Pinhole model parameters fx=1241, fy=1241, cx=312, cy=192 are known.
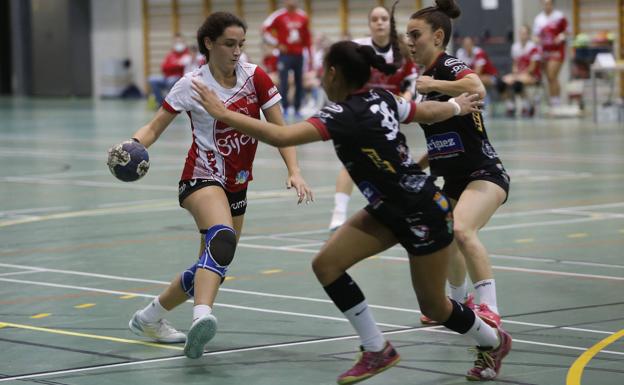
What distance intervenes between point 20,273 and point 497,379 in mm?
4729

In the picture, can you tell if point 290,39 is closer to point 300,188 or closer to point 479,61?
point 479,61

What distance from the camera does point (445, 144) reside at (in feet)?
23.1

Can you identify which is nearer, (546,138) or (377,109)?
(377,109)

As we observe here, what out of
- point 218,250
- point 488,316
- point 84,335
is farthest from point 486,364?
point 84,335

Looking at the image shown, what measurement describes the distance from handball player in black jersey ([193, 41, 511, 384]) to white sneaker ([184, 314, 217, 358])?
0.74 m

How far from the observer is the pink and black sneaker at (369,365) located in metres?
5.72

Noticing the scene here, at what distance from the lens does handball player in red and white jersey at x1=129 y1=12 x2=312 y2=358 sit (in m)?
6.84

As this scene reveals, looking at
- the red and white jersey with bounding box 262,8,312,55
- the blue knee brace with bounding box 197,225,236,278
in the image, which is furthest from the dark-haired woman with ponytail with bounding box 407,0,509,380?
the red and white jersey with bounding box 262,8,312,55

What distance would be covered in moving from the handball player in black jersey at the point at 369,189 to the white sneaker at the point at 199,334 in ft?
2.43

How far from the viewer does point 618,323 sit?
288 inches

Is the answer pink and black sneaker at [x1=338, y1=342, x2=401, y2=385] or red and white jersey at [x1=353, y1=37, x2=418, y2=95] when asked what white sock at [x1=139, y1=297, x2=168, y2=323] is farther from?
red and white jersey at [x1=353, y1=37, x2=418, y2=95]

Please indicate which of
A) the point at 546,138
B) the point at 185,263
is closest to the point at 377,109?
the point at 185,263

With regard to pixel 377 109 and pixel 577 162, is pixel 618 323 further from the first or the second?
pixel 577 162

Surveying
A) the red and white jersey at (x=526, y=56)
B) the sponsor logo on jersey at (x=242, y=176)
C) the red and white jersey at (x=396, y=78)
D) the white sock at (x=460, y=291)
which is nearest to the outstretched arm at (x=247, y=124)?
the sponsor logo on jersey at (x=242, y=176)
